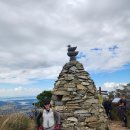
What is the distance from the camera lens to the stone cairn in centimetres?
931

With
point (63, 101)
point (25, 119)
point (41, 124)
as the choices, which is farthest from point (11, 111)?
point (41, 124)

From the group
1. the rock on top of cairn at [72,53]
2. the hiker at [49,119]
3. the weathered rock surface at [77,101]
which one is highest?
the rock on top of cairn at [72,53]

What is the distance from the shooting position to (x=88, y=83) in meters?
9.69

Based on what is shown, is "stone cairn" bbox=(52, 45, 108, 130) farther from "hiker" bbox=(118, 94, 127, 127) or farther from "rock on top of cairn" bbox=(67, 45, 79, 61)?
"hiker" bbox=(118, 94, 127, 127)

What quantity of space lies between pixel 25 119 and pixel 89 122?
3.14 meters

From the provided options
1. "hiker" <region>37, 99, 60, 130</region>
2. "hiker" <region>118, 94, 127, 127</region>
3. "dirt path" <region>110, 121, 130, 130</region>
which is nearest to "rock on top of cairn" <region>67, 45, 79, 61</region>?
"hiker" <region>37, 99, 60, 130</region>

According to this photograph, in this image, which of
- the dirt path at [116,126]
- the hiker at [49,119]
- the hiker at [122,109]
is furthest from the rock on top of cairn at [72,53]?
the hiker at [122,109]

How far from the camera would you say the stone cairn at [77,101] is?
931cm

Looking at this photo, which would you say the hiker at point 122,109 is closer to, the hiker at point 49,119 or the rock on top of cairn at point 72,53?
the rock on top of cairn at point 72,53

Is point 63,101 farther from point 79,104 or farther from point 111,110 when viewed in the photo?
point 111,110

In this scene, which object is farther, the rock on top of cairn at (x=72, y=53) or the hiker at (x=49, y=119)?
the rock on top of cairn at (x=72, y=53)

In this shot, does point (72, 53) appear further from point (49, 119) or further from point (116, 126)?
point (116, 126)

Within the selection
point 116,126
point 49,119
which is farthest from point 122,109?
point 49,119

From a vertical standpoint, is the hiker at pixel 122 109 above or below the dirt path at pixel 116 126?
above
